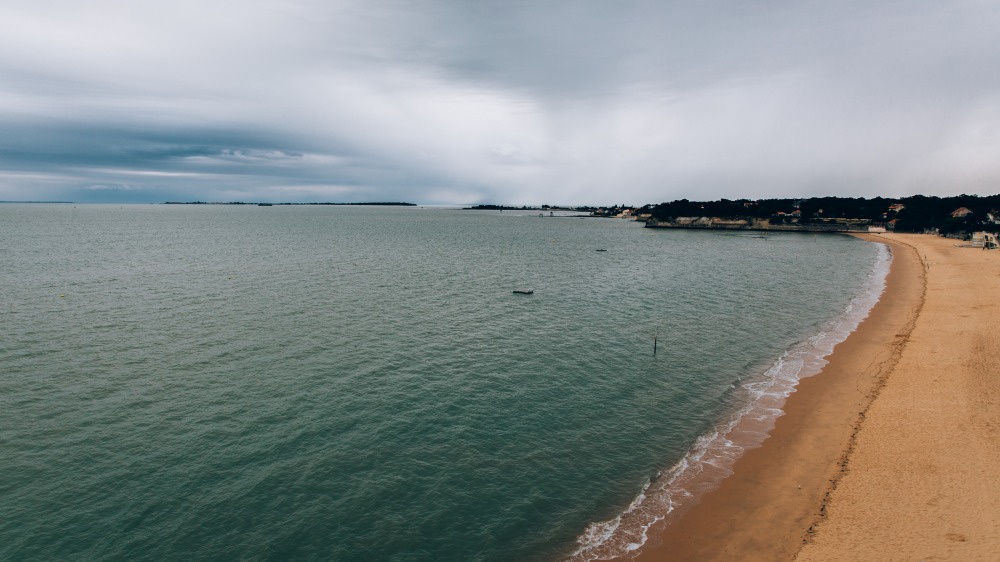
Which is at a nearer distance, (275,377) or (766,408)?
(766,408)

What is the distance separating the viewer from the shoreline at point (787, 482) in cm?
1853

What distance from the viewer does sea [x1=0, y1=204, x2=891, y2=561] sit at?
19250mm

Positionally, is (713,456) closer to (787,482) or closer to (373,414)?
(787,482)

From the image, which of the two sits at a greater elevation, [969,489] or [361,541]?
[969,489]

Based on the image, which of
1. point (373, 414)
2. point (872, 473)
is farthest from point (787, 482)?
point (373, 414)

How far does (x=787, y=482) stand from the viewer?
22562 mm

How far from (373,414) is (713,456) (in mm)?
19672

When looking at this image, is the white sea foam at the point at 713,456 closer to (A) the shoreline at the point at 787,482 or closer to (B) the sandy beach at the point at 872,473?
(A) the shoreline at the point at 787,482

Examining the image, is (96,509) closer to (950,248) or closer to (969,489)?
(969,489)

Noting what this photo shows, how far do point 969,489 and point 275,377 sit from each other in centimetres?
3944

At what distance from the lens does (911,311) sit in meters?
54.8

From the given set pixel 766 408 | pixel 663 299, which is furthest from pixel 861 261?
pixel 766 408

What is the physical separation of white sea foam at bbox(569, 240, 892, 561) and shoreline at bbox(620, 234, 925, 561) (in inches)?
19.6

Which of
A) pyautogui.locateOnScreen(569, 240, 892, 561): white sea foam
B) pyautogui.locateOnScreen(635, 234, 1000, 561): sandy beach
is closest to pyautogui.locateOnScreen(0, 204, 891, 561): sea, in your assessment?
pyautogui.locateOnScreen(569, 240, 892, 561): white sea foam
